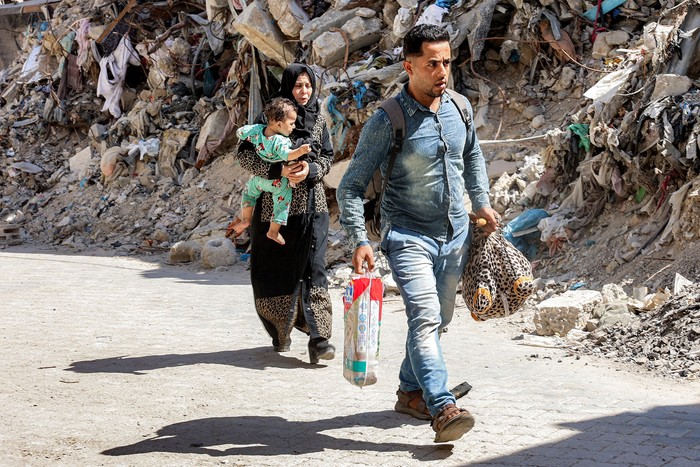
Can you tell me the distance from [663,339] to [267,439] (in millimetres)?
2878

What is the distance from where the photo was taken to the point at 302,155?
Answer: 6.06 meters

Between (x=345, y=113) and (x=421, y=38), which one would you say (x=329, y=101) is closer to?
(x=345, y=113)

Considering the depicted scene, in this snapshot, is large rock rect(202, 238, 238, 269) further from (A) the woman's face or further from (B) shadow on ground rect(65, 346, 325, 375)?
(A) the woman's face

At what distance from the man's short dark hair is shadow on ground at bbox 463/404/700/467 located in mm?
1773

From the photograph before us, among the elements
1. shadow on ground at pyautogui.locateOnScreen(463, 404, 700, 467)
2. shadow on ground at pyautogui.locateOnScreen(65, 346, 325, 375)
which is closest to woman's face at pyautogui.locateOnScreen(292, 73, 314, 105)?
Result: shadow on ground at pyautogui.locateOnScreen(65, 346, 325, 375)

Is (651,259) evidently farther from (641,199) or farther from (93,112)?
(93,112)

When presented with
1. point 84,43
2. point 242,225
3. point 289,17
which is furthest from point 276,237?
point 84,43

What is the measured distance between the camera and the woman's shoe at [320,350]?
604 cm

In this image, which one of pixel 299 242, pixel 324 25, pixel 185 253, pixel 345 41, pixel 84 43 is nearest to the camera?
pixel 299 242

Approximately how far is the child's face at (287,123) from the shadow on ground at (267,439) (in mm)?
1990

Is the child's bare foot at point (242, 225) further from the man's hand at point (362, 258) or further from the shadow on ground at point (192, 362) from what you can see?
the man's hand at point (362, 258)

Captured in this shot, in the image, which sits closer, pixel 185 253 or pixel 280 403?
pixel 280 403

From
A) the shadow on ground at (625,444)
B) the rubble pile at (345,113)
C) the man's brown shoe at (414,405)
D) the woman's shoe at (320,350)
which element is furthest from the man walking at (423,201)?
the rubble pile at (345,113)

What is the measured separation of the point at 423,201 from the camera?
164 inches
